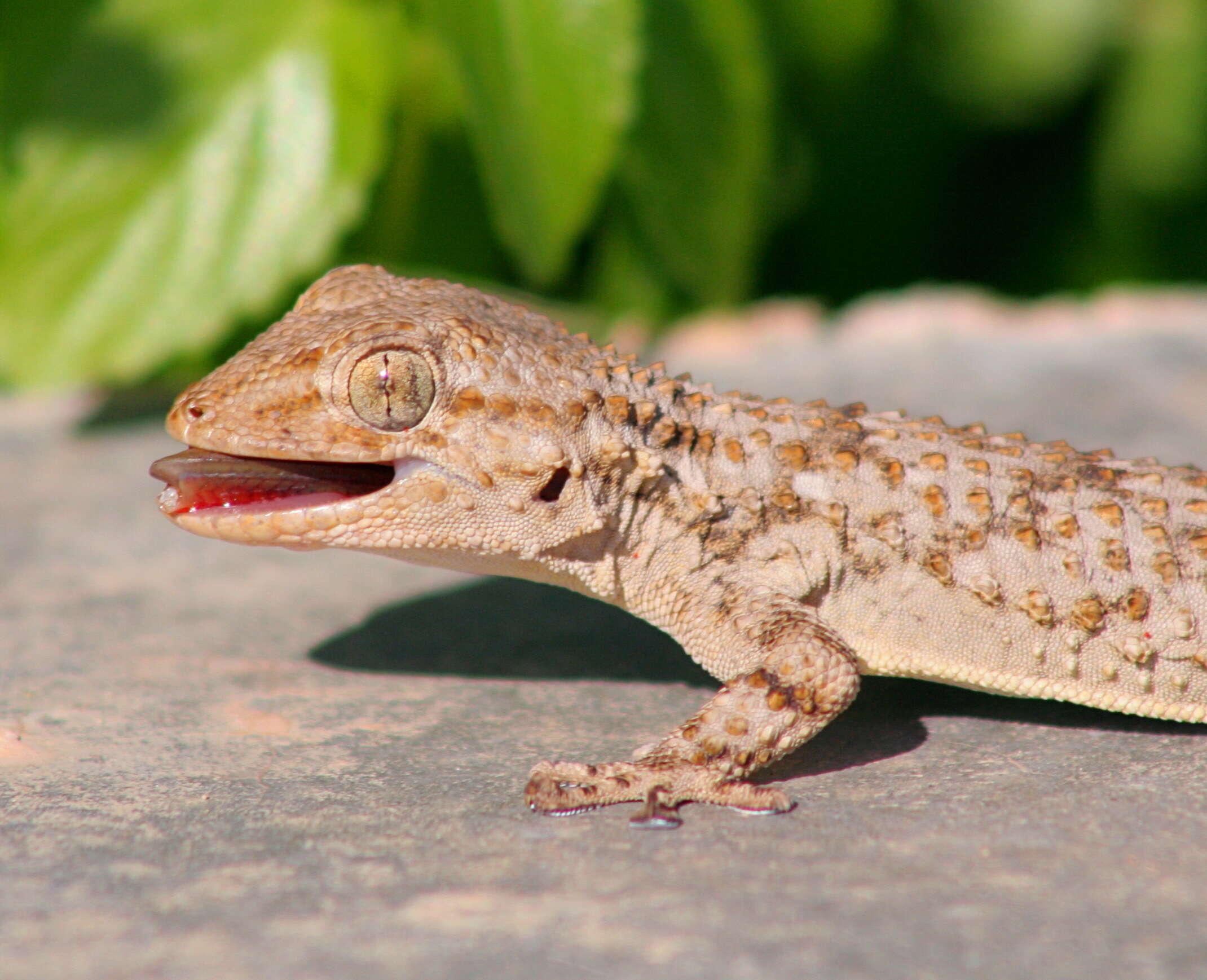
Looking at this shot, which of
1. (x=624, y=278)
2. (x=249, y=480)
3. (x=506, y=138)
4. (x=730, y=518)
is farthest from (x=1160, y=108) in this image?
(x=249, y=480)

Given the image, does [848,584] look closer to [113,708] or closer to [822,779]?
[822,779]

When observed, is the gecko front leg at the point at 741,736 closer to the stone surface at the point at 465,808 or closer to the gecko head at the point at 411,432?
the stone surface at the point at 465,808

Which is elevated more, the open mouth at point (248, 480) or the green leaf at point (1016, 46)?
the green leaf at point (1016, 46)

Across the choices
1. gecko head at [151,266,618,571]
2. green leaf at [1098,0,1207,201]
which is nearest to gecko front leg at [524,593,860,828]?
gecko head at [151,266,618,571]

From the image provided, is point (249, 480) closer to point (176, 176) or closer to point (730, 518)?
point (730, 518)

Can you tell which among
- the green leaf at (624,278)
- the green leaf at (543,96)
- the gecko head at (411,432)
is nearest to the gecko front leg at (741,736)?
the gecko head at (411,432)

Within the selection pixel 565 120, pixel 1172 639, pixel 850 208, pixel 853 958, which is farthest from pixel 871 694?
pixel 850 208

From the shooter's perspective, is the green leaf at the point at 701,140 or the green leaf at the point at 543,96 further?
the green leaf at the point at 701,140
